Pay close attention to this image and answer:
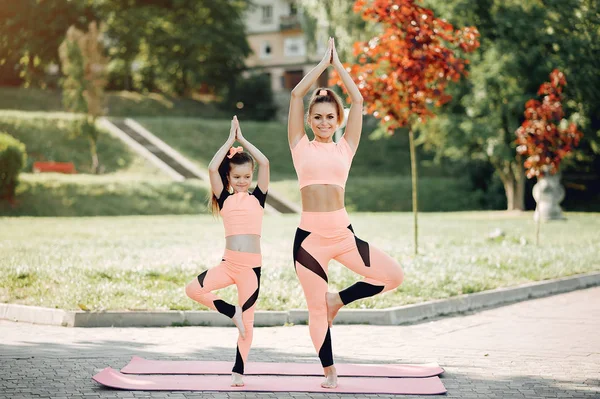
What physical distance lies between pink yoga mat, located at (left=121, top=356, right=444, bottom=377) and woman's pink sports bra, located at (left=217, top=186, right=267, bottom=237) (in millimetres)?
1237

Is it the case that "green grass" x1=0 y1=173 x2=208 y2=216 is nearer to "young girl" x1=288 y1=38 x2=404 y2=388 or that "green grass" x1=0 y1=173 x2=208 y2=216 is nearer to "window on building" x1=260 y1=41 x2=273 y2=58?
"young girl" x1=288 y1=38 x2=404 y2=388

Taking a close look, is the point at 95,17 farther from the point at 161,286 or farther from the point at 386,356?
the point at 386,356

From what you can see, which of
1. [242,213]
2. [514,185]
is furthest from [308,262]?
[514,185]

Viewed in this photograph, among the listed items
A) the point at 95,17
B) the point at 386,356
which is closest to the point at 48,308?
the point at 386,356

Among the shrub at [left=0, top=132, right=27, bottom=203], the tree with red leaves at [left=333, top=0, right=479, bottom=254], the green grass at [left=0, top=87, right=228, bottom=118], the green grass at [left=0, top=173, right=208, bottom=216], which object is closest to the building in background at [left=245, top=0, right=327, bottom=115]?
the green grass at [left=0, top=87, right=228, bottom=118]

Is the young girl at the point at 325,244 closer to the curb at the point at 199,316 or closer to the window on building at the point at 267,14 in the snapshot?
the curb at the point at 199,316

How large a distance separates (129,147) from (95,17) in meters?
11.0

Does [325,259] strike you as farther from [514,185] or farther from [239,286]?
[514,185]

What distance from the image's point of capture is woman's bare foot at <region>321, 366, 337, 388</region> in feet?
21.6

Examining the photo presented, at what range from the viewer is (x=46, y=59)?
42281 mm

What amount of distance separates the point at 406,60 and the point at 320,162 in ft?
30.9

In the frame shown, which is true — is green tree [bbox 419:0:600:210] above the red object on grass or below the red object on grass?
above

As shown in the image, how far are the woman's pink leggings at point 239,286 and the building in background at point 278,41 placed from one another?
6454 cm

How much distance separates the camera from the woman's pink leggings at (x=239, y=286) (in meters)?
6.60
